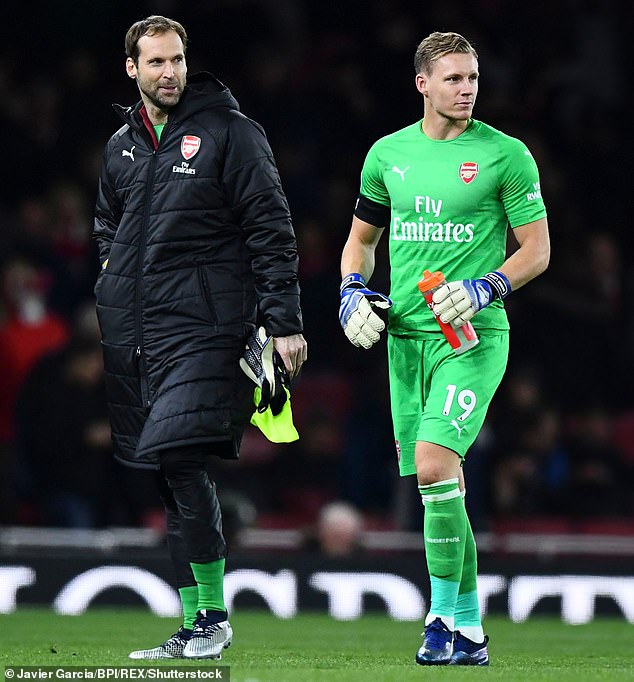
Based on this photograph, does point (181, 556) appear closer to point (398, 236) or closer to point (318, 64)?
point (398, 236)

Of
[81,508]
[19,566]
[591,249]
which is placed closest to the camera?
[19,566]

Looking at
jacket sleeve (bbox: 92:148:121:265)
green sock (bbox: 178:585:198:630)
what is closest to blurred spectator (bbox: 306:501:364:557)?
green sock (bbox: 178:585:198:630)

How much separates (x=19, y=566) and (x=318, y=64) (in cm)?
614

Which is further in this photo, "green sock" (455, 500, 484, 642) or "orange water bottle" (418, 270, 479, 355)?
"green sock" (455, 500, 484, 642)

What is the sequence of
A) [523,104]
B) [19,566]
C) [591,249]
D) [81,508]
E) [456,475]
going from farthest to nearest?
[523,104] → [591,249] → [81,508] → [19,566] → [456,475]

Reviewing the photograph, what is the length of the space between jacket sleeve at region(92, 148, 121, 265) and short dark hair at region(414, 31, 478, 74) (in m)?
1.30

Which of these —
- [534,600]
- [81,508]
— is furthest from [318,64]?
[534,600]

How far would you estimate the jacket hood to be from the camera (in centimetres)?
653

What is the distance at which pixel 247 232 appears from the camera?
253 inches

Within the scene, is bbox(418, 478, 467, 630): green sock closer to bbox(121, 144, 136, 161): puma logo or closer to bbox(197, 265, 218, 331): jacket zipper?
bbox(197, 265, 218, 331): jacket zipper

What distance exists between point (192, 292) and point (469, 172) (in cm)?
116

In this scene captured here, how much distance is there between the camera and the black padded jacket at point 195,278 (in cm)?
633

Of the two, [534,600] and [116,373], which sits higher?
[116,373]

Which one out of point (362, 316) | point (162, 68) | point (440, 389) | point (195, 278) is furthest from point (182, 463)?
point (162, 68)
